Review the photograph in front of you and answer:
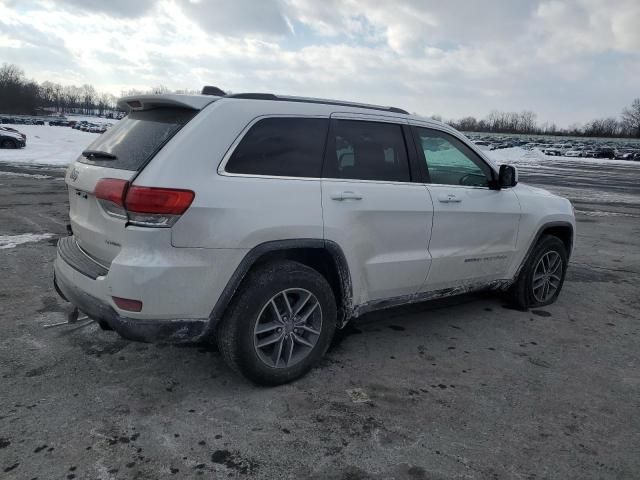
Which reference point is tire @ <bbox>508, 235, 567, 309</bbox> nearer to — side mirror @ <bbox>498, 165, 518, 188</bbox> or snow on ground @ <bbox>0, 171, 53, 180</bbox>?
side mirror @ <bbox>498, 165, 518, 188</bbox>

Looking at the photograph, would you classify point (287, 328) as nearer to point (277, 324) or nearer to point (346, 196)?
point (277, 324)

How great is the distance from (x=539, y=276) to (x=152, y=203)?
156 inches

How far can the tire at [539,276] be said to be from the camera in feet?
16.3

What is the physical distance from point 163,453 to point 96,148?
2.04m

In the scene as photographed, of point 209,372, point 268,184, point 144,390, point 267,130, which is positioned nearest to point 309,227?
point 268,184

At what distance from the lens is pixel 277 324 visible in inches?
129

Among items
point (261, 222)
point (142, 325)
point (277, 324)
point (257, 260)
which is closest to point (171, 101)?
point (261, 222)

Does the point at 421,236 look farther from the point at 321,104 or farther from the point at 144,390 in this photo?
the point at 144,390

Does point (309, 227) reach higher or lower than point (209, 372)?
higher

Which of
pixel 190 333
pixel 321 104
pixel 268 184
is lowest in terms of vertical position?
pixel 190 333

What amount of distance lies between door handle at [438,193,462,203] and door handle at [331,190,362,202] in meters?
0.85

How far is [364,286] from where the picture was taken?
364 cm

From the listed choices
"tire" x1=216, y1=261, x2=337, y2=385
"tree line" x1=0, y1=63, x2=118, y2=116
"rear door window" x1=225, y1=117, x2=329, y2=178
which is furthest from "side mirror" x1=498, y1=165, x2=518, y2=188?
"tree line" x1=0, y1=63, x2=118, y2=116

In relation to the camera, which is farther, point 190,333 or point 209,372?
point 209,372
